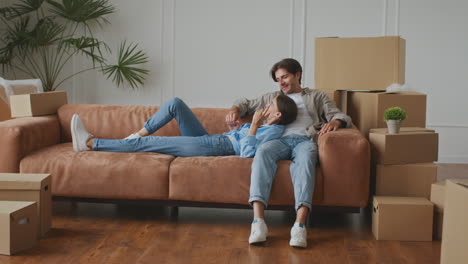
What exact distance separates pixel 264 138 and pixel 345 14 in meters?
2.92

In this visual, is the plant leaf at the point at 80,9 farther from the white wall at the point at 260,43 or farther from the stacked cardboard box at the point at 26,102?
the stacked cardboard box at the point at 26,102

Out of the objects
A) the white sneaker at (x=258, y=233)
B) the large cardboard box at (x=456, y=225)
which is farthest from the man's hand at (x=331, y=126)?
the large cardboard box at (x=456, y=225)

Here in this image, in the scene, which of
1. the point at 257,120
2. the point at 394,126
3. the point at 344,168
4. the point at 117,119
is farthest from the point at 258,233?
the point at 117,119

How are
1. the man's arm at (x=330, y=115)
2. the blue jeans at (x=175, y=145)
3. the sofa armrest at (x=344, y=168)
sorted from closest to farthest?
the sofa armrest at (x=344, y=168) < the man's arm at (x=330, y=115) < the blue jeans at (x=175, y=145)

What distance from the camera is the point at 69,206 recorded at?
3492 mm

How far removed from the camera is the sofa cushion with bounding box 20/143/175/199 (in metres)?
3.07

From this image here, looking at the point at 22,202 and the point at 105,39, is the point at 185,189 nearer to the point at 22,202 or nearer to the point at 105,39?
the point at 22,202

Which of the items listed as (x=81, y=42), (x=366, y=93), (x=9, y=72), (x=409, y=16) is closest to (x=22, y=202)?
(x=366, y=93)

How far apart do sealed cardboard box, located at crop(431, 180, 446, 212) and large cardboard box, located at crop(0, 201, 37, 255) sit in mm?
1979

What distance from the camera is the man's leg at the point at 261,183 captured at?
2.75m

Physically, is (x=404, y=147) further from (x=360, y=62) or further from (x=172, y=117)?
(x=172, y=117)

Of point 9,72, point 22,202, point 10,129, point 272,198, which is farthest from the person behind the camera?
point 9,72

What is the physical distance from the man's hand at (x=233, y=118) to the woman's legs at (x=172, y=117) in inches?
8.0

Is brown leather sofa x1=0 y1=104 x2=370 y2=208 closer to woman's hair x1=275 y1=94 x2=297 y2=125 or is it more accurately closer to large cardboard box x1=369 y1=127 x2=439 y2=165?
large cardboard box x1=369 y1=127 x2=439 y2=165
